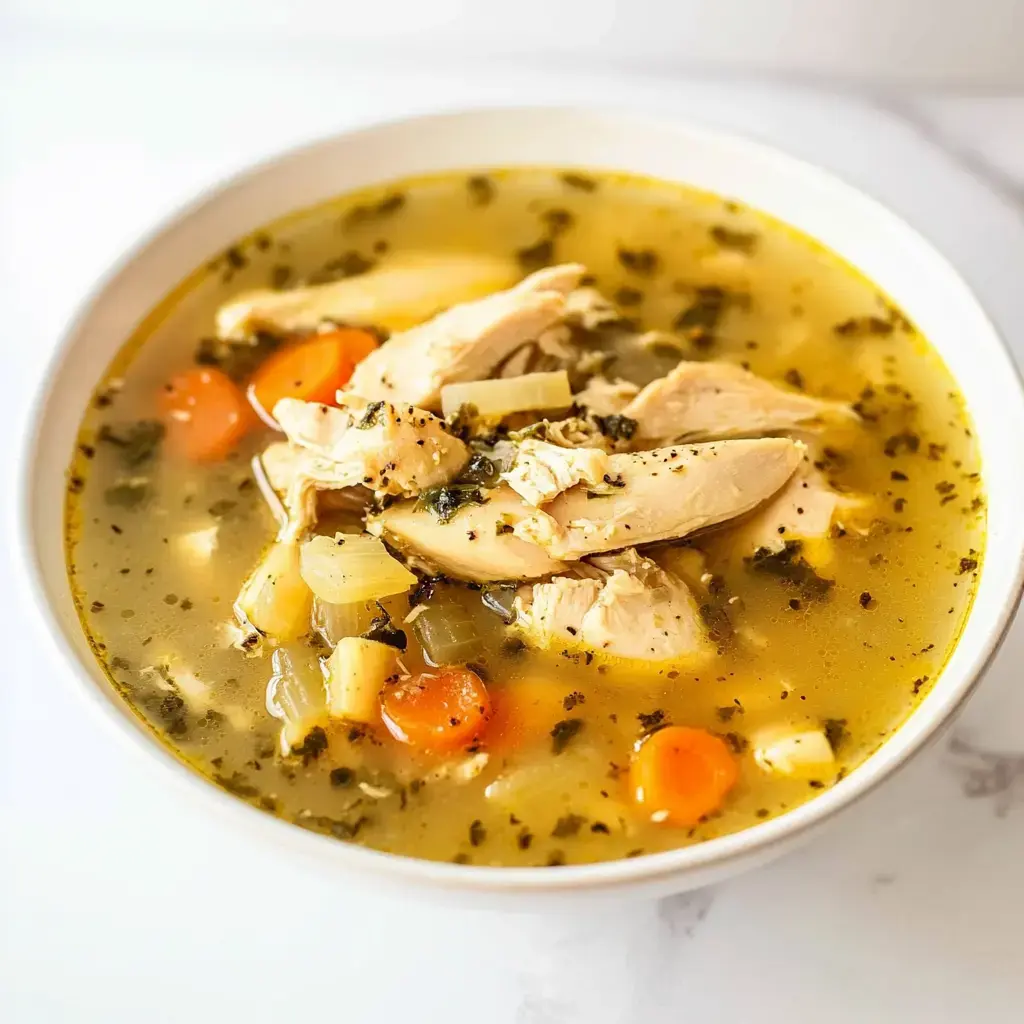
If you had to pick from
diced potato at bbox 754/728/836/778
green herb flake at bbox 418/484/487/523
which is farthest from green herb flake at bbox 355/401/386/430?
diced potato at bbox 754/728/836/778

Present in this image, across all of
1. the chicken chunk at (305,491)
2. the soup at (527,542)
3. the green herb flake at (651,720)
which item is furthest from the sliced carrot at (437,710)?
the chicken chunk at (305,491)

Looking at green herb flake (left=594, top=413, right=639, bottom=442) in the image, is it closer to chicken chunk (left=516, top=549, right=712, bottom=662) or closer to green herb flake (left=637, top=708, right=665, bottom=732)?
chicken chunk (left=516, top=549, right=712, bottom=662)

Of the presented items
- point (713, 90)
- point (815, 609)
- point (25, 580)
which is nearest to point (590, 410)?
point (815, 609)

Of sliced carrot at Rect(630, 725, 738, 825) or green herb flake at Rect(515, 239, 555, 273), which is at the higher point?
green herb flake at Rect(515, 239, 555, 273)

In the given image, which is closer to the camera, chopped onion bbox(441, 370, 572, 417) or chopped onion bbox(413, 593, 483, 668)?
chopped onion bbox(413, 593, 483, 668)

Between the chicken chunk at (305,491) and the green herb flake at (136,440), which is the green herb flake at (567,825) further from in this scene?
the green herb flake at (136,440)

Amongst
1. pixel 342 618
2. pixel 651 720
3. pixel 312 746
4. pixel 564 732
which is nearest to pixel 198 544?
pixel 342 618

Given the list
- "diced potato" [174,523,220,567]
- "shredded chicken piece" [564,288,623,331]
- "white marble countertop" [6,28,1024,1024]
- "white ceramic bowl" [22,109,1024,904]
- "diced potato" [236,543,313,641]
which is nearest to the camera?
"white ceramic bowl" [22,109,1024,904]
